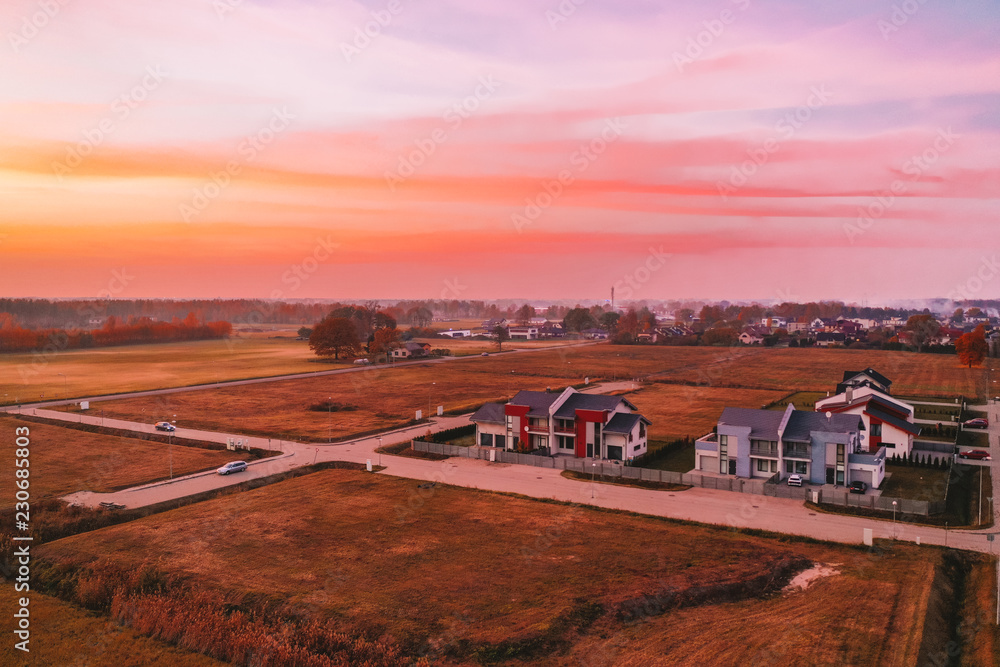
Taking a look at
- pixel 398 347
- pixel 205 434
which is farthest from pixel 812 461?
pixel 398 347

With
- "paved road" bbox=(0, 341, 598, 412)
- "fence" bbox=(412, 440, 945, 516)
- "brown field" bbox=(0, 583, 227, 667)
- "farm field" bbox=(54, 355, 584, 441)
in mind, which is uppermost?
"paved road" bbox=(0, 341, 598, 412)

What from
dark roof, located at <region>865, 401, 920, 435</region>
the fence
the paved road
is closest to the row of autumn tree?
the paved road

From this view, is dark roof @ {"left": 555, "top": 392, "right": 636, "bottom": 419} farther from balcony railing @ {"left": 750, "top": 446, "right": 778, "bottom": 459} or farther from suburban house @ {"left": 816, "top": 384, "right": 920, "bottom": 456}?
suburban house @ {"left": 816, "top": 384, "right": 920, "bottom": 456}

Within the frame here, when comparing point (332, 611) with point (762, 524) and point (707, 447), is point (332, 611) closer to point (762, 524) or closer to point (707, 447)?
point (762, 524)

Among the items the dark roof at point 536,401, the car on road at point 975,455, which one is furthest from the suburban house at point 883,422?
the dark roof at point 536,401

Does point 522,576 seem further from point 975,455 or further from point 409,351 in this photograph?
point 409,351

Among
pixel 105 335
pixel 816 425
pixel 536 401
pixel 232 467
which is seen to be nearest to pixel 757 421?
pixel 816 425
